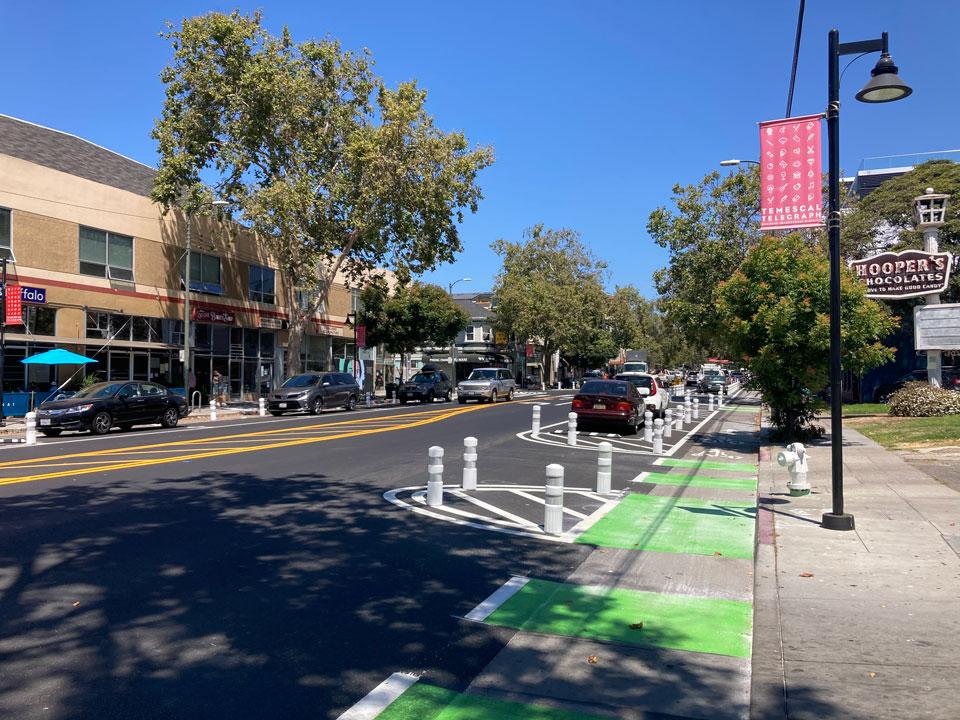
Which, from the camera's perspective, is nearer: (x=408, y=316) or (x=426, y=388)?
(x=426, y=388)

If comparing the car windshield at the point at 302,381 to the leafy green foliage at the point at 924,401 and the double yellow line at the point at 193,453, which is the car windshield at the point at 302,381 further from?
the leafy green foliage at the point at 924,401

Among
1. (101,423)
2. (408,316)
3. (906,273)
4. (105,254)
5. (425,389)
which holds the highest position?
(105,254)

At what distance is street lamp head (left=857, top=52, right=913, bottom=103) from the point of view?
8375 millimetres

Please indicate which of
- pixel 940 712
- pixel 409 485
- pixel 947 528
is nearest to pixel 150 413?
pixel 409 485

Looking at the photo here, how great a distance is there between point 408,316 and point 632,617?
42.1 m

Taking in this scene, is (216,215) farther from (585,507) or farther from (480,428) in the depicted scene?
(585,507)

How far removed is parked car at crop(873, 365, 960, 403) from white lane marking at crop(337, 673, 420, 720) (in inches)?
1160

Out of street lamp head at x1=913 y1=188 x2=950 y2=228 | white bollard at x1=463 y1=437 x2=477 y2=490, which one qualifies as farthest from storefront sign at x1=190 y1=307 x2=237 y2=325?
street lamp head at x1=913 y1=188 x2=950 y2=228

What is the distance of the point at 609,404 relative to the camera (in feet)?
71.3

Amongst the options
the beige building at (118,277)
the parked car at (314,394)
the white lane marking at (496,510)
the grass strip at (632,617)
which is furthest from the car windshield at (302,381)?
the grass strip at (632,617)

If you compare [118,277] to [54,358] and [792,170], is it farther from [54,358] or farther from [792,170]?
[792,170]

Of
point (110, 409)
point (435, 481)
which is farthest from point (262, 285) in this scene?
point (435, 481)

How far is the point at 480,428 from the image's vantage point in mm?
22469

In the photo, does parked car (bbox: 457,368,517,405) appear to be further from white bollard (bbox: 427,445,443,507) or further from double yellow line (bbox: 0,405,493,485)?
white bollard (bbox: 427,445,443,507)
